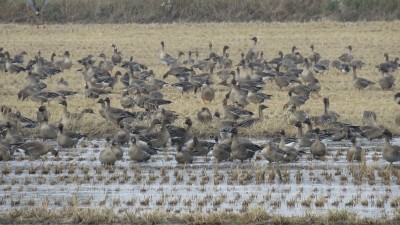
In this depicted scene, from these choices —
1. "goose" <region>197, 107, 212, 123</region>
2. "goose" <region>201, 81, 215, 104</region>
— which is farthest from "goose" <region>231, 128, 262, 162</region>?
"goose" <region>201, 81, 215, 104</region>

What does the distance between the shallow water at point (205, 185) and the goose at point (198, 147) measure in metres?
0.14

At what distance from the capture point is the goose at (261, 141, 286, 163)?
15.5m

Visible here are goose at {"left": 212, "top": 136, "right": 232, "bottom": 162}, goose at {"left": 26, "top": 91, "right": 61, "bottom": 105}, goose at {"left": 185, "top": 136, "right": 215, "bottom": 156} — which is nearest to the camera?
goose at {"left": 212, "top": 136, "right": 232, "bottom": 162}

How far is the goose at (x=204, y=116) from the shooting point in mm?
18703

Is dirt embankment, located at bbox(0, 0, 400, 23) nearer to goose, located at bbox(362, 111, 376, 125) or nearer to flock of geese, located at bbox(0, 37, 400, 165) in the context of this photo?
flock of geese, located at bbox(0, 37, 400, 165)

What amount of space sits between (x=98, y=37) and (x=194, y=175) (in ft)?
89.7

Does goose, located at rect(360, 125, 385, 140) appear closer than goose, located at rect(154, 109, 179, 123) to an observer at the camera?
Yes

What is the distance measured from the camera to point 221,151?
624 inches

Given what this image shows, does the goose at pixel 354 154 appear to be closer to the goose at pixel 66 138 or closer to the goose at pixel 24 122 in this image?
the goose at pixel 66 138

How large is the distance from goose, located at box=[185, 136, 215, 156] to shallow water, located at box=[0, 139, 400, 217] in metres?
0.14

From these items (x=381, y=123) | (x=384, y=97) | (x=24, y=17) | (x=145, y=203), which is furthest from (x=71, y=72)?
(x=24, y=17)

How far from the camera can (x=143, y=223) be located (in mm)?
11344

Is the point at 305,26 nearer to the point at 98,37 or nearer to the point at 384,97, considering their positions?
the point at 98,37

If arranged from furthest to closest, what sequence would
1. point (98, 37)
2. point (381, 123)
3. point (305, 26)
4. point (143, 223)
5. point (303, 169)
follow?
point (305, 26) < point (98, 37) < point (381, 123) < point (303, 169) < point (143, 223)
